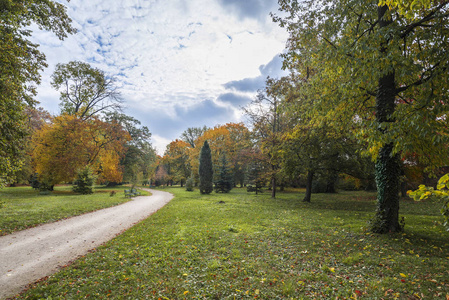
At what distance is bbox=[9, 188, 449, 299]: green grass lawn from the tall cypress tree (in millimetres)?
17922

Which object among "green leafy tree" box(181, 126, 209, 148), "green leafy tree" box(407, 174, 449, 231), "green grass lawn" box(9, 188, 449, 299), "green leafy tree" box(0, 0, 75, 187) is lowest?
"green grass lawn" box(9, 188, 449, 299)

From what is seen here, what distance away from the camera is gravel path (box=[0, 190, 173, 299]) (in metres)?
4.72

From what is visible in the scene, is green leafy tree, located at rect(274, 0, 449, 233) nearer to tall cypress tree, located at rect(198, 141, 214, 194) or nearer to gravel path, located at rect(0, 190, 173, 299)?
gravel path, located at rect(0, 190, 173, 299)

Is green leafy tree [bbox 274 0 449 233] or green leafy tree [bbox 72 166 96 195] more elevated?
green leafy tree [bbox 274 0 449 233]

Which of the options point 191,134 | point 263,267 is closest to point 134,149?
point 191,134

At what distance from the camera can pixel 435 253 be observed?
516 cm

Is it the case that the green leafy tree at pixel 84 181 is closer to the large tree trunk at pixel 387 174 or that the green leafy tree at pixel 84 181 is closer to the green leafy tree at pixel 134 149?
the green leafy tree at pixel 134 149

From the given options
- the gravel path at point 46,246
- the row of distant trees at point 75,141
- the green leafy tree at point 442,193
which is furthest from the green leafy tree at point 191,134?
the green leafy tree at point 442,193

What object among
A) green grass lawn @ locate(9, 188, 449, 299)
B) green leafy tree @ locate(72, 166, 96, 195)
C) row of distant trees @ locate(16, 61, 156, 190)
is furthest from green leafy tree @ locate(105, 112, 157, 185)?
green grass lawn @ locate(9, 188, 449, 299)

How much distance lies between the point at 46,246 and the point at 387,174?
1176 centimetres

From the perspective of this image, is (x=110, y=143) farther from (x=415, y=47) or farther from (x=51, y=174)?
(x=415, y=47)

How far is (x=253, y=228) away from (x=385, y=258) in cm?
438

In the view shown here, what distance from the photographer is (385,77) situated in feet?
22.5

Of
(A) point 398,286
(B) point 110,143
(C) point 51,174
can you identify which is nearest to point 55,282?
(A) point 398,286
